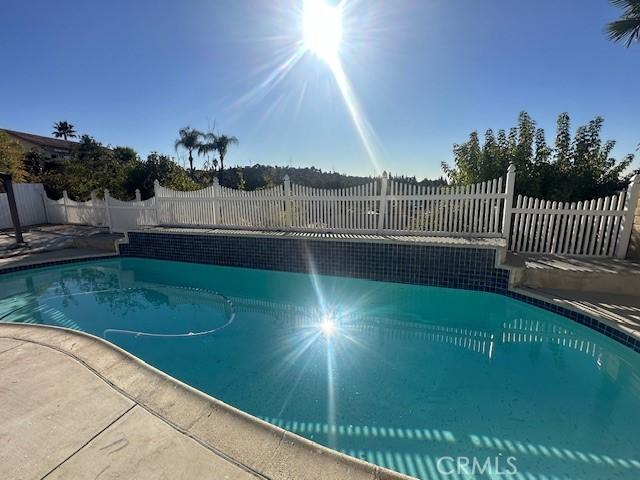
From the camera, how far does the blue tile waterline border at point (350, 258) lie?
197 inches

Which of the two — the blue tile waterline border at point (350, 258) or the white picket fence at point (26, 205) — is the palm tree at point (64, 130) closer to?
the white picket fence at point (26, 205)

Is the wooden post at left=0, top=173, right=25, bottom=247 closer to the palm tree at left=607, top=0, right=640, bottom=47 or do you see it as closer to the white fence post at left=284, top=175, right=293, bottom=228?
the white fence post at left=284, top=175, right=293, bottom=228

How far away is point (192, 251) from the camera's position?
23.9ft

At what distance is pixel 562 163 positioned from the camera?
23.6ft

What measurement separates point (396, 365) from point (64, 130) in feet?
182

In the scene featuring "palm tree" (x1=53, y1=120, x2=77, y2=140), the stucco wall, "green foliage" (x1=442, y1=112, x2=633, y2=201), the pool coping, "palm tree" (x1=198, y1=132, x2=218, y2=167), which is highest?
"palm tree" (x1=53, y1=120, x2=77, y2=140)

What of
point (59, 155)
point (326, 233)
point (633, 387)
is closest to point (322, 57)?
point (326, 233)

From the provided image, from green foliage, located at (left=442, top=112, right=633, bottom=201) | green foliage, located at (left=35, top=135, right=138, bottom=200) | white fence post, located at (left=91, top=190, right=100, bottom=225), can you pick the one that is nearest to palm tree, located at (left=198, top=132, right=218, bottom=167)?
green foliage, located at (left=35, top=135, right=138, bottom=200)

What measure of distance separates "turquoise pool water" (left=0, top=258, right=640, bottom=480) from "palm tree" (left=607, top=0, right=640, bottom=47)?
21.0 feet

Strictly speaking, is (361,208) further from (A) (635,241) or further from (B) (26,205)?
(B) (26,205)

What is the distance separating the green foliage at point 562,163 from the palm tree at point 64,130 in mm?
53565

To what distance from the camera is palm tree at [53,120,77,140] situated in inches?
1580

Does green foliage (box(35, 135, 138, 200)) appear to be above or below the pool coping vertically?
above

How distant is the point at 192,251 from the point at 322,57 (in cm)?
571
